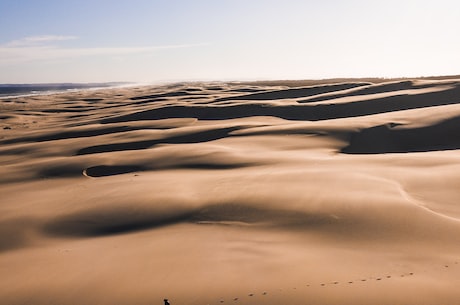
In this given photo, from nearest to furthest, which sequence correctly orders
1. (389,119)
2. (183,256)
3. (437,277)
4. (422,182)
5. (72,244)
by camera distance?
(437,277), (183,256), (72,244), (422,182), (389,119)

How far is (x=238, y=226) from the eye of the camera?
3.85 m

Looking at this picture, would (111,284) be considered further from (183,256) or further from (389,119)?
(389,119)

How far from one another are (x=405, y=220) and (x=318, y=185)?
51.2 inches

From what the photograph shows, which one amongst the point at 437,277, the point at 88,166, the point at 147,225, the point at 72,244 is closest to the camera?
the point at 437,277

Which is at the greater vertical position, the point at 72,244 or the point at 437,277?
the point at 437,277

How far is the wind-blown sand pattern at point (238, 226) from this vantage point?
2.63 meters

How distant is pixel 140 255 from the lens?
3.34 m

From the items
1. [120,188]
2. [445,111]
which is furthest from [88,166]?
[445,111]

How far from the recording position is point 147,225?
421 centimetres

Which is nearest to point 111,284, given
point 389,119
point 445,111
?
point 389,119

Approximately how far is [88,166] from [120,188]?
2.48 m

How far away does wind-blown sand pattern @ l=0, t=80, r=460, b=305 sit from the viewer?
2627mm

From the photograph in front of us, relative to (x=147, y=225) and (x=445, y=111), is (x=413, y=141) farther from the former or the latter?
(x=147, y=225)

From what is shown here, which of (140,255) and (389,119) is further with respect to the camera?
(389,119)
